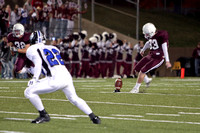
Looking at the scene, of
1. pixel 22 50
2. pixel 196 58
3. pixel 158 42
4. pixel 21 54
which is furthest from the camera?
pixel 196 58

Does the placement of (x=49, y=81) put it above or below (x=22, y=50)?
below

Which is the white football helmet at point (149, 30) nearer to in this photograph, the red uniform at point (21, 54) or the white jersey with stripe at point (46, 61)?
the red uniform at point (21, 54)

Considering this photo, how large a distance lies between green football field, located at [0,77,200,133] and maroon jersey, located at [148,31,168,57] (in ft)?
3.52

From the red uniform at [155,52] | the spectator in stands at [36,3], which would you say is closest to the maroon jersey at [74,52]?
the spectator in stands at [36,3]

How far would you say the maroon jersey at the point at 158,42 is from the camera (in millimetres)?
14711

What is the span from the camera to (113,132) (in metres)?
8.22

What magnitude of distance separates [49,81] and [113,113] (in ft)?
6.78

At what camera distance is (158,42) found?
14.8m

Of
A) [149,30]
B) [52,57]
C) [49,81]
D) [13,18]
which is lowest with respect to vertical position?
[49,81]

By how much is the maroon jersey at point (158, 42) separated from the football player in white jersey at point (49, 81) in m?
6.03

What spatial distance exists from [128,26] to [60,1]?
21.4 ft

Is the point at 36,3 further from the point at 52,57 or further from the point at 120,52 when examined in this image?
the point at 52,57

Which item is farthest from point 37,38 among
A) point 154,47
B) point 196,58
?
point 196,58

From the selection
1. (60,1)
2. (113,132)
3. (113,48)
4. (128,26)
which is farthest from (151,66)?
(128,26)
